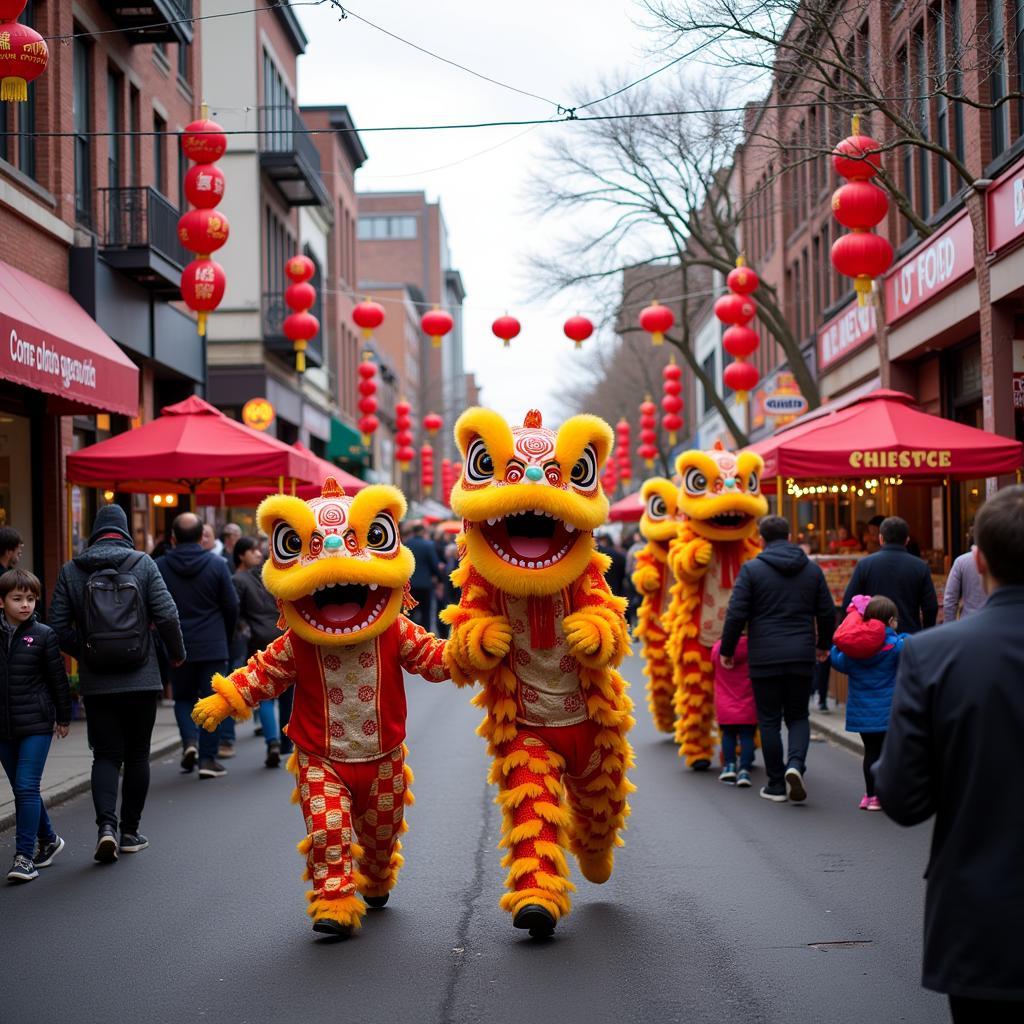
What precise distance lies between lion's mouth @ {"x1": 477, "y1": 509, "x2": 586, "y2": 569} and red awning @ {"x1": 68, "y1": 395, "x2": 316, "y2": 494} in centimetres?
797

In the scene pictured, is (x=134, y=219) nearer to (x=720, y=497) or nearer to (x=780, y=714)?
(x=720, y=497)

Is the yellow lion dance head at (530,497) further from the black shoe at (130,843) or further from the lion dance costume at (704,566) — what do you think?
the lion dance costume at (704,566)

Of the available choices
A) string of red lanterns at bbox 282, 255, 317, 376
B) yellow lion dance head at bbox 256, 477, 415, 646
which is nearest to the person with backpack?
yellow lion dance head at bbox 256, 477, 415, 646

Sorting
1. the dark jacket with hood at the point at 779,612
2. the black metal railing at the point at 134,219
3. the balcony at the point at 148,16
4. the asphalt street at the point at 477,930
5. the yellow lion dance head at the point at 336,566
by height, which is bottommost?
the asphalt street at the point at 477,930

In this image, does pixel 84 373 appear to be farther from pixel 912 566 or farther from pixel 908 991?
pixel 908 991

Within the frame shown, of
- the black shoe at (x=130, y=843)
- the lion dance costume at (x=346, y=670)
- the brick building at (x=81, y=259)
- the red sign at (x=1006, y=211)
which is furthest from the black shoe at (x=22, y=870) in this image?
the red sign at (x=1006, y=211)

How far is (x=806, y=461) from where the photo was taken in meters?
13.8

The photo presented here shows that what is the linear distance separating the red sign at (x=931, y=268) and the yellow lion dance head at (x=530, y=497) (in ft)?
37.2

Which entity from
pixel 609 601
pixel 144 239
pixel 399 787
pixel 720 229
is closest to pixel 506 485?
pixel 609 601

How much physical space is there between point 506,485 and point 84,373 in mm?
8664

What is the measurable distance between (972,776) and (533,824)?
3.15 meters

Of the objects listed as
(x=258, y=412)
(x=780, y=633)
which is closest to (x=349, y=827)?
(x=780, y=633)

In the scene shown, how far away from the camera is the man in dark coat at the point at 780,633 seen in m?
9.89

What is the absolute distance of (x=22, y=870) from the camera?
306 inches
